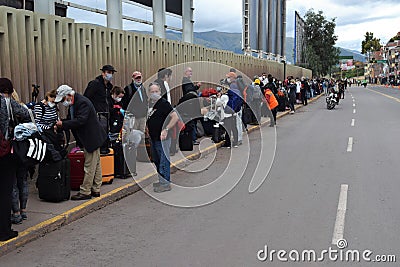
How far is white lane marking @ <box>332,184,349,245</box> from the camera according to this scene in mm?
5868

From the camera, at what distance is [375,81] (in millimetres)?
154250

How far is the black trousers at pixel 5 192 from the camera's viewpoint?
5.59 metres

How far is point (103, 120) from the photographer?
8375 mm

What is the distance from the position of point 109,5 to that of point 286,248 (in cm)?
1265

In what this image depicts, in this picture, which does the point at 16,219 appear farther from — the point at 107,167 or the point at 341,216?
the point at 341,216

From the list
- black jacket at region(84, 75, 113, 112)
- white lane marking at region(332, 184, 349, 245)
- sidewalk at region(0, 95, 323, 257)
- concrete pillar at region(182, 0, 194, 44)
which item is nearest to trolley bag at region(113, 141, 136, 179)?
sidewalk at region(0, 95, 323, 257)

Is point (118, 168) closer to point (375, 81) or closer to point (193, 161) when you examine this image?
point (193, 161)

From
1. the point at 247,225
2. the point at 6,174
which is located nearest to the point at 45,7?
the point at 6,174

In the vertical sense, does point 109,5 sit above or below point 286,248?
above

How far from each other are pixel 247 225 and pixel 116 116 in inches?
149

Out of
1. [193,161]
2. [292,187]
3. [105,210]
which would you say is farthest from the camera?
[193,161]

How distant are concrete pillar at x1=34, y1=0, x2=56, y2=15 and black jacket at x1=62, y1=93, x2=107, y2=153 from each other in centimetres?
512

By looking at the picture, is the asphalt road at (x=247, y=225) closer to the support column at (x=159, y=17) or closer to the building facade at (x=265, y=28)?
the support column at (x=159, y=17)

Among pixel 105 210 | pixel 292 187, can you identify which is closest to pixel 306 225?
pixel 292 187
